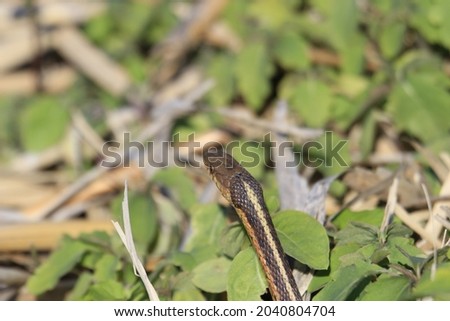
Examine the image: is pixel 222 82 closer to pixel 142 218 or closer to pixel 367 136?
pixel 367 136

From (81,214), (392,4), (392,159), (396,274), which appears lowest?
(81,214)

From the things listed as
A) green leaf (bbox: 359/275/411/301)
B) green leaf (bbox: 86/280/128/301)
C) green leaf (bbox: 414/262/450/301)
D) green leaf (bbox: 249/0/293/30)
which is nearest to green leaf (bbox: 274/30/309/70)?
green leaf (bbox: 249/0/293/30)

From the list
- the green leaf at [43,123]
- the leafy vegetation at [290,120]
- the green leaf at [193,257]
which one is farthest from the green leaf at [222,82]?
the green leaf at [193,257]

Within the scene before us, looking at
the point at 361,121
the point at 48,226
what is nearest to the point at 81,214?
the point at 48,226

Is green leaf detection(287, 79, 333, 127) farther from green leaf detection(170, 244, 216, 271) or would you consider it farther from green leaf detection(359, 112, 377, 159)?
green leaf detection(170, 244, 216, 271)
